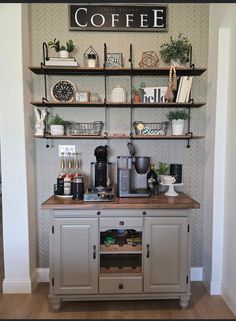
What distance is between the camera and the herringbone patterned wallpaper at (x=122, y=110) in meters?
2.27

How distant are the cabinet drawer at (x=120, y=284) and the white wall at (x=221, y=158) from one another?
2.57ft

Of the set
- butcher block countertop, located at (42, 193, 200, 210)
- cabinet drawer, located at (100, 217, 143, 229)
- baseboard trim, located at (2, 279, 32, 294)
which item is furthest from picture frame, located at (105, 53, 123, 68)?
baseboard trim, located at (2, 279, 32, 294)

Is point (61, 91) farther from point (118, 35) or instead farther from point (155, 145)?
point (155, 145)

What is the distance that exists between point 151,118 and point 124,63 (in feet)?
1.98

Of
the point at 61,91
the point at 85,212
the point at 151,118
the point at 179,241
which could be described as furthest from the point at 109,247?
the point at 61,91

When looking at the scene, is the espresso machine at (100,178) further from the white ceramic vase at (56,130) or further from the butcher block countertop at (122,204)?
the white ceramic vase at (56,130)

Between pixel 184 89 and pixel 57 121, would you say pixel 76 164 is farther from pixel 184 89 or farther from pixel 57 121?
pixel 184 89

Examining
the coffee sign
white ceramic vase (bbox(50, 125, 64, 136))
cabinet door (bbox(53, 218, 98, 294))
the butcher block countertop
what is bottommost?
cabinet door (bbox(53, 218, 98, 294))

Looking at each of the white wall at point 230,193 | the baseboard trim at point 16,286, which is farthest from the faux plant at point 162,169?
the baseboard trim at point 16,286

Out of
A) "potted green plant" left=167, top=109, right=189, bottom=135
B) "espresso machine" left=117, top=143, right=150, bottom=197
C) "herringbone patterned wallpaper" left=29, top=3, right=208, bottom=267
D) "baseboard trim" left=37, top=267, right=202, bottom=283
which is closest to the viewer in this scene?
"espresso machine" left=117, top=143, right=150, bottom=197

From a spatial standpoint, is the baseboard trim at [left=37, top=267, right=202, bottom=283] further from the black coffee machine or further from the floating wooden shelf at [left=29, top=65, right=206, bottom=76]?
the floating wooden shelf at [left=29, top=65, right=206, bottom=76]

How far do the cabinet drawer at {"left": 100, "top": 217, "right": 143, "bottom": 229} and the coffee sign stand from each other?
178cm

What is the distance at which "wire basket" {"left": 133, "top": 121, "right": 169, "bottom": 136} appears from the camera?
220cm

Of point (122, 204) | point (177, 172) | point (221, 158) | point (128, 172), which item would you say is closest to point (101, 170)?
point (128, 172)
